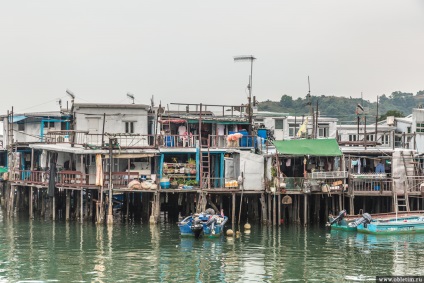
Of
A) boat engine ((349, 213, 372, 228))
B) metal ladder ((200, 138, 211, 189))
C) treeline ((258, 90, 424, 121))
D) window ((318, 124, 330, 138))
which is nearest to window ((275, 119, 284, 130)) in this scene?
window ((318, 124, 330, 138))

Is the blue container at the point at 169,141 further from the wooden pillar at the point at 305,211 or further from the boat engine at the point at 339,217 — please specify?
the boat engine at the point at 339,217

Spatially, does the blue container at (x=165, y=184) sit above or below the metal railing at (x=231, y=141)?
below

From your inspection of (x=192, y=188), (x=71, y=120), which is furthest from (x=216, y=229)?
(x=71, y=120)

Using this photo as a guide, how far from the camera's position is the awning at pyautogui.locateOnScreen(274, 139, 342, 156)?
44.6 m

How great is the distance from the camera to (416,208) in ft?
152

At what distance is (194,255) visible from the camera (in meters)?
34.0

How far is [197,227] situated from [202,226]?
1.01ft

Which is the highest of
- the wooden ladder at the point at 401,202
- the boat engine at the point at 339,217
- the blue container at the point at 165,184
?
the blue container at the point at 165,184

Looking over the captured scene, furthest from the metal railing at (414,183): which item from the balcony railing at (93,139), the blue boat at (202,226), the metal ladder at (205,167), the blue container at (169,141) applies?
the balcony railing at (93,139)

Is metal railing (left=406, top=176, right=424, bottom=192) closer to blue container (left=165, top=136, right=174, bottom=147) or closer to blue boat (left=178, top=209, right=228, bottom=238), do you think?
blue boat (left=178, top=209, right=228, bottom=238)

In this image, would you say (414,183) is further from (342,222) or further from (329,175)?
(342,222)

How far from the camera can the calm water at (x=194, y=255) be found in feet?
97.0

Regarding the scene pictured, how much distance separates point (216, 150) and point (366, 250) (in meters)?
12.7

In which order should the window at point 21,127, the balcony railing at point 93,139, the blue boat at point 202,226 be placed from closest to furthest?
the blue boat at point 202,226 → the balcony railing at point 93,139 → the window at point 21,127
